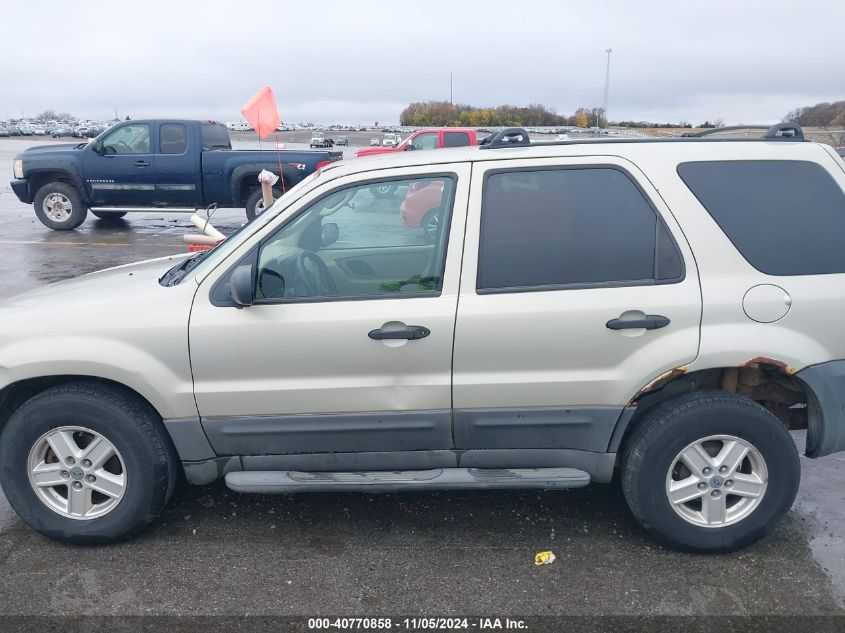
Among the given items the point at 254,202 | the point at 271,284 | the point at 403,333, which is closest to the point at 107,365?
the point at 271,284

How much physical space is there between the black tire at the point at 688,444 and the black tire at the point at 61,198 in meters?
12.5

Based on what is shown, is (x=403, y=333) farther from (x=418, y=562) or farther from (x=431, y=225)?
(x=418, y=562)

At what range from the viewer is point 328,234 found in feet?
12.2

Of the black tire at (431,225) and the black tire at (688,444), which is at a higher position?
the black tire at (431,225)

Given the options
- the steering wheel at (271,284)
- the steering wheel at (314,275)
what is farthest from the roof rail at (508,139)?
the steering wheel at (271,284)

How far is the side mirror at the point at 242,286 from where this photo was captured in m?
3.22

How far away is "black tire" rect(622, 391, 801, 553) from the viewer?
10.7 ft

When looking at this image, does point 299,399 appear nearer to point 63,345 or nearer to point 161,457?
point 161,457

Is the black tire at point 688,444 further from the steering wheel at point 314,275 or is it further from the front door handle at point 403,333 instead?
the steering wheel at point 314,275

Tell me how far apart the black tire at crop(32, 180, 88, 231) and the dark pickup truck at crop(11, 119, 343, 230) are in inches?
0.6

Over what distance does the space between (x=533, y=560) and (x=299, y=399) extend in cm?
129

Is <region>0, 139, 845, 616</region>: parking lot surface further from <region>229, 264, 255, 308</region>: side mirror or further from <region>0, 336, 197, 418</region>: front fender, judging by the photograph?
<region>229, 264, 255, 308</region>: side mirror

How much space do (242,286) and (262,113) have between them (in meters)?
7.54

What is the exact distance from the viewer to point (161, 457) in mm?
3418
